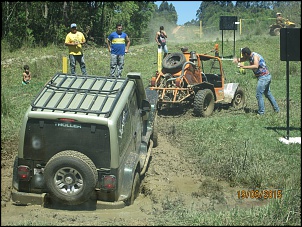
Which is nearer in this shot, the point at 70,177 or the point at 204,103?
the point at 70,177

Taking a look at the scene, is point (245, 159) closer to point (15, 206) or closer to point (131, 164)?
point (131, 164)

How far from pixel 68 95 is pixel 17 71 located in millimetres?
11800

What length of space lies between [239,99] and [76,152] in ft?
29.2

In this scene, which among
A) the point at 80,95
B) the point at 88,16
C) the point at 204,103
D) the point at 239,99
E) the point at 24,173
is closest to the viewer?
the point at 24,173

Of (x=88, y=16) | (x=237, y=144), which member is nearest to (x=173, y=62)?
(x=237, y=144)

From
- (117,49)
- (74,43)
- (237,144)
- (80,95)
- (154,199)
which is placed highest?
(74,43)

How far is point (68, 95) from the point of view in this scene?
7.41 meters

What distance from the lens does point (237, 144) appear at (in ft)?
33.1

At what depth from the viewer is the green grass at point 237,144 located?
252 inches

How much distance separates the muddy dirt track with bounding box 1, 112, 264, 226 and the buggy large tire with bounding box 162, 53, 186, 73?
3.27 m

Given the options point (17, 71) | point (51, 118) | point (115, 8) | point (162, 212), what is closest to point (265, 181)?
point (162, 212)

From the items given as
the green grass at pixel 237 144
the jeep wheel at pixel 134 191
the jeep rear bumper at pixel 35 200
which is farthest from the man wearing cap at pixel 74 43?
the jeep rear bumper at pixel 35 200

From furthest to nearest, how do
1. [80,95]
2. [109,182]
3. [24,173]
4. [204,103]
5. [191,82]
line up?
1. [204,103]
2. [191,82]
3. [80,95]
4. [24,173]
5. [109,182]

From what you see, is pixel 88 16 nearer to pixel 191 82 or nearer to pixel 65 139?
pixel 191 82
